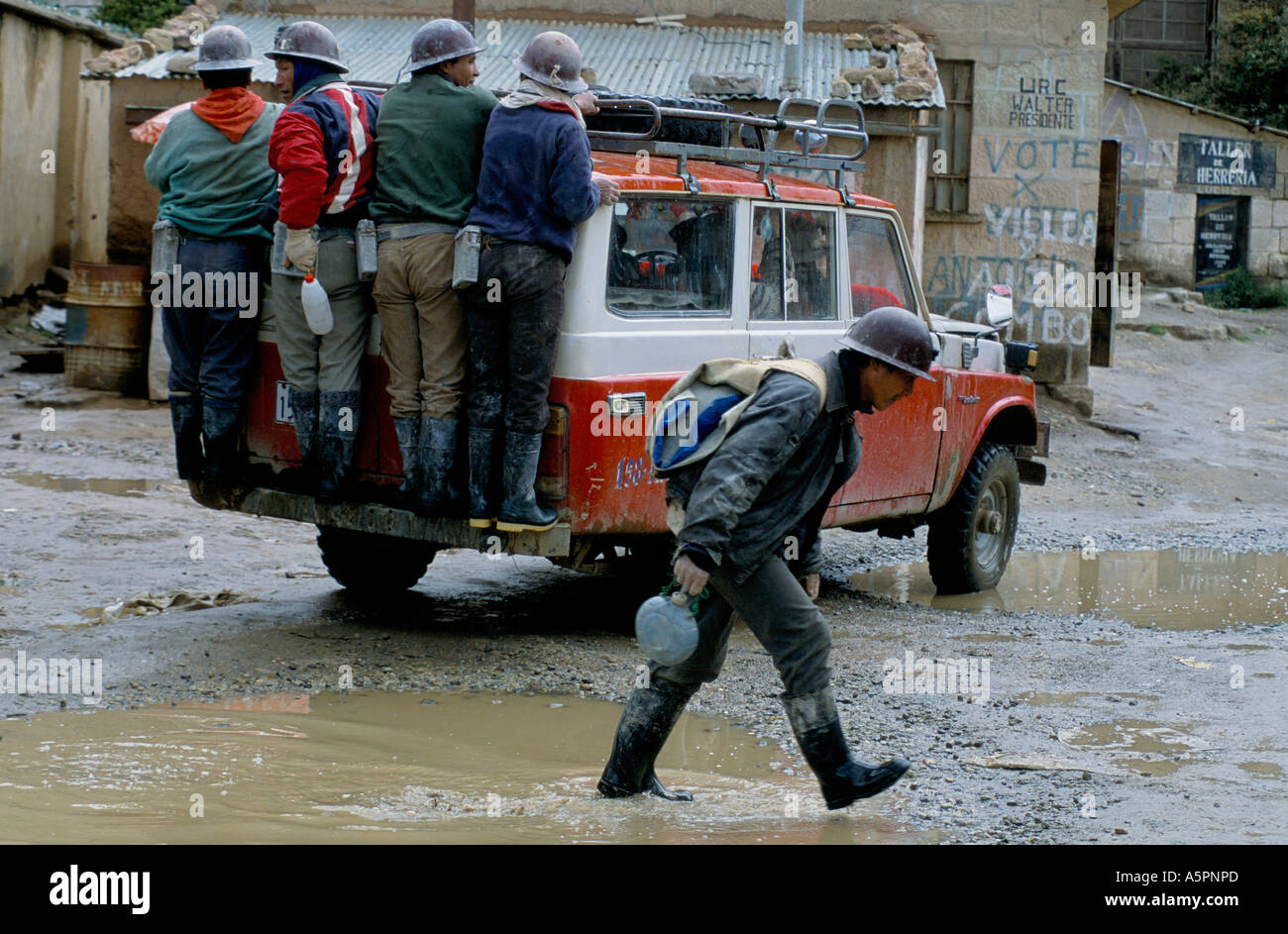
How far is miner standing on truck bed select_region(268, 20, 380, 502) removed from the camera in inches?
228

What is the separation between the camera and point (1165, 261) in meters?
23.3

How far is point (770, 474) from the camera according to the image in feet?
13.6

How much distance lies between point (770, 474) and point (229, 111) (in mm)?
3475

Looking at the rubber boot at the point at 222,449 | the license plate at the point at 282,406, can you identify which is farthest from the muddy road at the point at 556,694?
the license plate at the point at 282,406

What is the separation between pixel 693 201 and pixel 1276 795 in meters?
3.27

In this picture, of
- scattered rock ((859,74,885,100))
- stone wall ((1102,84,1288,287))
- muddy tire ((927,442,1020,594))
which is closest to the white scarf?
muddy tire ((927,442,1020,594))

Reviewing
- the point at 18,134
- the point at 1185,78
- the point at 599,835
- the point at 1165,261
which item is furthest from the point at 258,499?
the point at 1185,78

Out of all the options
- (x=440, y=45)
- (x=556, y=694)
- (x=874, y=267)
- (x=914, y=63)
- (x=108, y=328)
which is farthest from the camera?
(x=914, y=63)

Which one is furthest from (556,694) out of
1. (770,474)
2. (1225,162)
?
(1225,162)

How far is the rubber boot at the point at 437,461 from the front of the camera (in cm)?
Answer: 593

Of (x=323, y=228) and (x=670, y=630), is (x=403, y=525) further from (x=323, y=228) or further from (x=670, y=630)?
(x=670, y=630)

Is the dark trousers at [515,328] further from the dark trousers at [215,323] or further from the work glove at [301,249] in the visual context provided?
the dark trousers at [215,323]

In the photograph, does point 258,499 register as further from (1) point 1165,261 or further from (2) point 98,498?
(1) point 1165,261

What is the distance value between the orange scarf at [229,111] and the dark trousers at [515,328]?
1402mm
